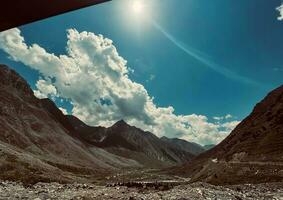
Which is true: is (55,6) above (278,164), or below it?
below

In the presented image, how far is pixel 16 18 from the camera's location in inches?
215

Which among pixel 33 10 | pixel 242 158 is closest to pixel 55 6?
pixel 33 10

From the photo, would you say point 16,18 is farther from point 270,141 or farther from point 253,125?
point 253,125

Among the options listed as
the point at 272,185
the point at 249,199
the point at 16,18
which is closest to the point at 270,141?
the point at 272,185

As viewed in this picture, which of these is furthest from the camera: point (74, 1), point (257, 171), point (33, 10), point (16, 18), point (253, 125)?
point (253, 125)

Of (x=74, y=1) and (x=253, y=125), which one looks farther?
(x=253, y=125)

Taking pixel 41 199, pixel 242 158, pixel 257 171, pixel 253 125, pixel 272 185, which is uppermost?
pixel 253 125

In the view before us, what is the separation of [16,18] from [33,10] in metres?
0.47

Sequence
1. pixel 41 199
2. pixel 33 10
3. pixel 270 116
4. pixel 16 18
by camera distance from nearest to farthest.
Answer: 1. pixel 33 10
2. pixel 16 18
3. pixel 41 199
4. pixel 270 116

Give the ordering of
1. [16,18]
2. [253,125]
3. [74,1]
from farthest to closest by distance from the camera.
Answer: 1. [253,125]
2. [16,18]
3. [74,1]

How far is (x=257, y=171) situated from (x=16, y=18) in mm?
84546

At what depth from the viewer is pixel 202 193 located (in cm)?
4400

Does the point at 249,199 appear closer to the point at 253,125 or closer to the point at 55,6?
the point at 55,6

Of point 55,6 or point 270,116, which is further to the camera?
point 270,116
